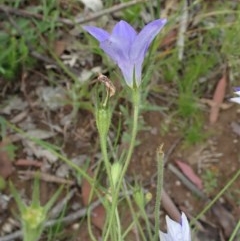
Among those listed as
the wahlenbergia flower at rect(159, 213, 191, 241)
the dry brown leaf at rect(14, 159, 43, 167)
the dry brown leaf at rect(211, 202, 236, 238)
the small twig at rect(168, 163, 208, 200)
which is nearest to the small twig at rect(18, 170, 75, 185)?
the dry brown leaf at rect(14, 159, 43, 167)

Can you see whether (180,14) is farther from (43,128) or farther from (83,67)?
(43,128)

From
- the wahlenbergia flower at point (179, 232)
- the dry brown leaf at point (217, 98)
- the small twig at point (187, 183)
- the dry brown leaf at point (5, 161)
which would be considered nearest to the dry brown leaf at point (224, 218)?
the small twig at point (187, 183)

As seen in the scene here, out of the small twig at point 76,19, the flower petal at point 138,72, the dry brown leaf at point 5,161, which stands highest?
the small twig at point 76,19

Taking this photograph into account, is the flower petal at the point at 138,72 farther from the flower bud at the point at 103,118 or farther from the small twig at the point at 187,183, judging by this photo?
the small twig at the point at 187,183

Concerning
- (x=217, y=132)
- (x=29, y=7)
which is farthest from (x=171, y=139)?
(x=29, y=7)

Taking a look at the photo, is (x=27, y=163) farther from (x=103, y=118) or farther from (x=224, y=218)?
(x=103, y=118)

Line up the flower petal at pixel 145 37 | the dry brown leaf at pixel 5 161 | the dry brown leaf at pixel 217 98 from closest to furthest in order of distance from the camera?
the flower petal at pixel 145 37, the dry brown leaf at pixel 5 161, the dry brown leaf at pixel 217 98

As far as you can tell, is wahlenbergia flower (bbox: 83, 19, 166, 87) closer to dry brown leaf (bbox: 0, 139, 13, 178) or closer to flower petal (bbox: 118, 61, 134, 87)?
flower petal (bbox: 118, 61, 134, 87)
